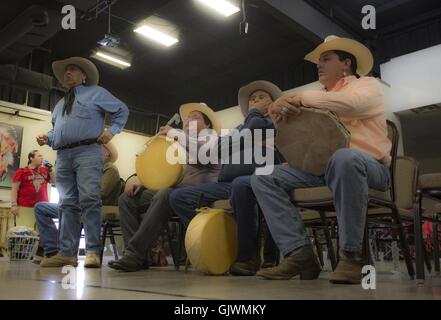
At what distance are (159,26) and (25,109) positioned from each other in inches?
115

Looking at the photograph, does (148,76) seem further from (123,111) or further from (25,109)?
(123,111)

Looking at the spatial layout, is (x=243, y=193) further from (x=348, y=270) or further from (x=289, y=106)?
(x=348, y=270)

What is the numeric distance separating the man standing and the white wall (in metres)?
5.11

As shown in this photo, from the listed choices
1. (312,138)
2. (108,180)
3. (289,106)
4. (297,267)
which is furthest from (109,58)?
(297,267)

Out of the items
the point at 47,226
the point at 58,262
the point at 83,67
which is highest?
the point at 83,67

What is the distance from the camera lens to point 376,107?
2.05 metres

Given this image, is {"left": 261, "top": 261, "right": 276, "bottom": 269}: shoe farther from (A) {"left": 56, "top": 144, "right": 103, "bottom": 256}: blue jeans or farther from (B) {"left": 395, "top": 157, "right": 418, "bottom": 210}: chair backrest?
(A) {"left": 56, "top": 144, "right": 103, "bottom": 256}: blue jeans

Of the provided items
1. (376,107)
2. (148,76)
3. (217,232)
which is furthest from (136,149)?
(376,107)

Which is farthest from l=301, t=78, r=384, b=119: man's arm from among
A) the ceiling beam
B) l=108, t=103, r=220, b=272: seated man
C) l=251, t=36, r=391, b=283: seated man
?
the ceiling beam

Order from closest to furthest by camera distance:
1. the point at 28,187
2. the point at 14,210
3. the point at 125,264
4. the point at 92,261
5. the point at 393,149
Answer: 1. the point at 393,149
2. the point at 125,264
3. the point at 92,261
4. the point at 14,210
5. the point at 28,187

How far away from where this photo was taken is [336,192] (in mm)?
1822

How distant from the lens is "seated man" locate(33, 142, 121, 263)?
146 inches

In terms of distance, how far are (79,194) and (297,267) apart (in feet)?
5.78

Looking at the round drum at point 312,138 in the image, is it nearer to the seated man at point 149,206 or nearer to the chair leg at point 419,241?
the chair leg at point 419,241
